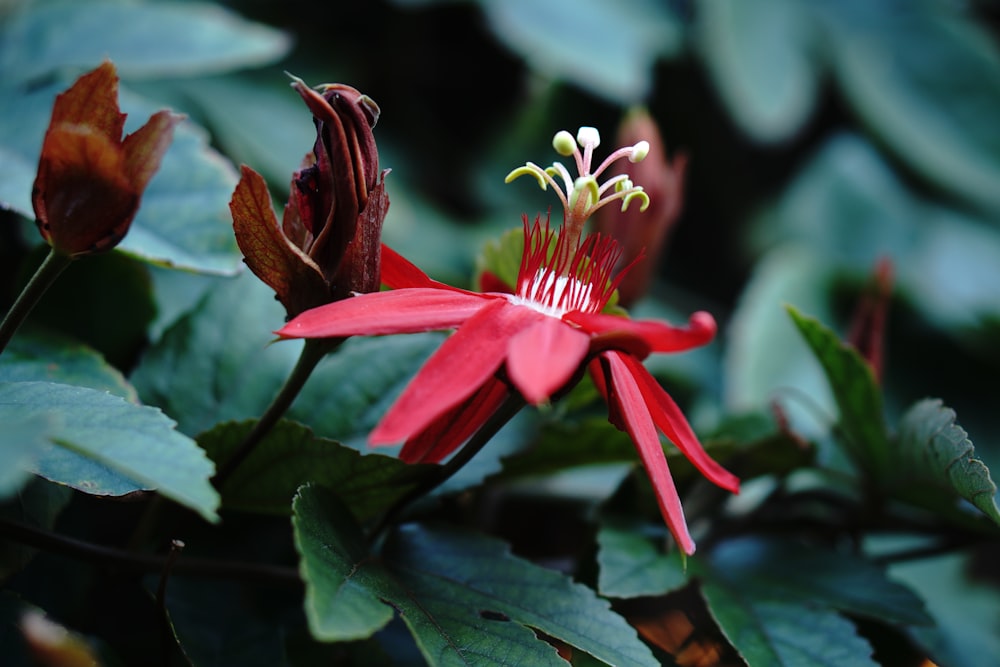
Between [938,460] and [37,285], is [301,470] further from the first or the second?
[938,460]

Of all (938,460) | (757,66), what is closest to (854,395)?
(938,460)

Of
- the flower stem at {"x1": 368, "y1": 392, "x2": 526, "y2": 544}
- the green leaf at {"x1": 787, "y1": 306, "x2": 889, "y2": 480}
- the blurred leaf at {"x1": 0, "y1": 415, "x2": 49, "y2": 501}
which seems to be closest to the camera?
the blurred leaf at {"x1": 0, "y1": 415, "x2": 49, "y2": 501}

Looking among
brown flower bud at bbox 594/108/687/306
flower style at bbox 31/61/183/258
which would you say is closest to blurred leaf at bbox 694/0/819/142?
brown flower bud at bbox 594/108/687/306

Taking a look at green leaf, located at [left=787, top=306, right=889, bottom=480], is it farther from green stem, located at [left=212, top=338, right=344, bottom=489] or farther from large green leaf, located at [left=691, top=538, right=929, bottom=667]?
green stem, located at [left=212, top=338, right=344, bottom=489]

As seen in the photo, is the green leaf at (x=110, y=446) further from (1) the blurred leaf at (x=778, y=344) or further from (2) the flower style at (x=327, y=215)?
(1) the blurred leaf at (x=778, y=344)

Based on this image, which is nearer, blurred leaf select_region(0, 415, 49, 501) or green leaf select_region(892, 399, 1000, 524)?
blurred leaf select_region(0, 415, 49, 501)

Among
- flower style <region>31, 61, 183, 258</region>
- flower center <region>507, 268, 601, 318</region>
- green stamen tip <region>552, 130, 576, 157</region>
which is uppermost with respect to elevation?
green stamen tip <region>552, 130, 576, 157</region>

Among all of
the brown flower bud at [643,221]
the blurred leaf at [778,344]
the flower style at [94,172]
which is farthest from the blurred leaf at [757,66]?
the flower style at [94,172]

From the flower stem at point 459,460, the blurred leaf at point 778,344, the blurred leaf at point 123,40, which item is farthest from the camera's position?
the blurred leaf at point 778,344
